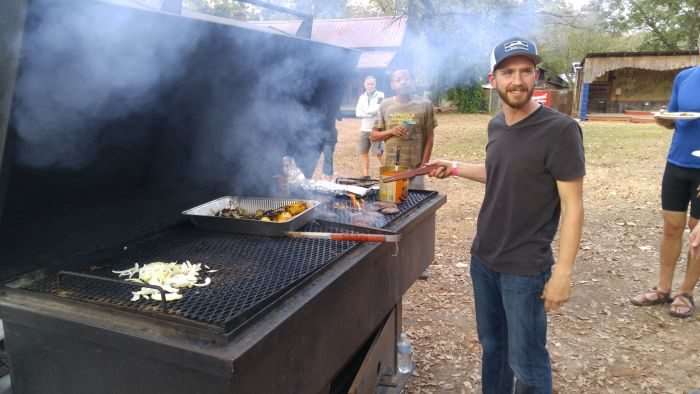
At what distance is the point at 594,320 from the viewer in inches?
147

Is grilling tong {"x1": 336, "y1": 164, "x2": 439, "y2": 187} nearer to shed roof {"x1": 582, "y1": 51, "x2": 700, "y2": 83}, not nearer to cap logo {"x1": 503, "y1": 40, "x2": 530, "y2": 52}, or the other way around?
cap logo {"x1": 503, "y1": 40, "x2": 530, "y2": 52}

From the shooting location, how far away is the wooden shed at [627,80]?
18609mm

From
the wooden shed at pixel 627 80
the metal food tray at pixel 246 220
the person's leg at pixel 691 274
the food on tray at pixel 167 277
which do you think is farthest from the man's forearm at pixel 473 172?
the wooden shed at pixel 627 80

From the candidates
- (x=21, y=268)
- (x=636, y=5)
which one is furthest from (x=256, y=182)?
(x=636, y=5)

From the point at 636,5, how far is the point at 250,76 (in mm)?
30171

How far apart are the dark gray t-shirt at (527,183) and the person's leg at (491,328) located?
0.47 ft

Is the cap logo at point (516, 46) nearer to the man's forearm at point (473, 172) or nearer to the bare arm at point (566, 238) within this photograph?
the bare arm at point (566, 238)

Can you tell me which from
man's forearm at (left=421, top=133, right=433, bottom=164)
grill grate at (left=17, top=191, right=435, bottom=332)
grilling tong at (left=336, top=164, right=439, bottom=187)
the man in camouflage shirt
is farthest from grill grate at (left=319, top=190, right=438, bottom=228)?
man's forearm at (left=421, top=133, right=433, bottom=164)

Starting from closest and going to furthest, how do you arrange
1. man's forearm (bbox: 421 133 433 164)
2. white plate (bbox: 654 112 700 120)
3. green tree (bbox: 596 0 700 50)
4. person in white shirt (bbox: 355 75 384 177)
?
1. white plate (bbox: 654 112 700 120)
2. man's forearm (bbox: 421 133 433 164)
3. person in white shirt (bbox: 355 75 384 177)
4. green tree (bbox: 596 0 700 50)

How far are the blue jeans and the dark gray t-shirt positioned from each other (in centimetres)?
8

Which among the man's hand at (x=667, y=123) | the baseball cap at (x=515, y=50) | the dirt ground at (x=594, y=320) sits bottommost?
the dirt ground at (x=594, y=320)

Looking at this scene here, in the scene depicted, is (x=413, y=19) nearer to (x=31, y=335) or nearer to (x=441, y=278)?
(x=441, y=278)

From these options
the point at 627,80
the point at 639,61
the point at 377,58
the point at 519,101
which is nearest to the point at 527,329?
the point at 519,101

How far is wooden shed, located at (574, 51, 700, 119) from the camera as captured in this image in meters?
18.6
